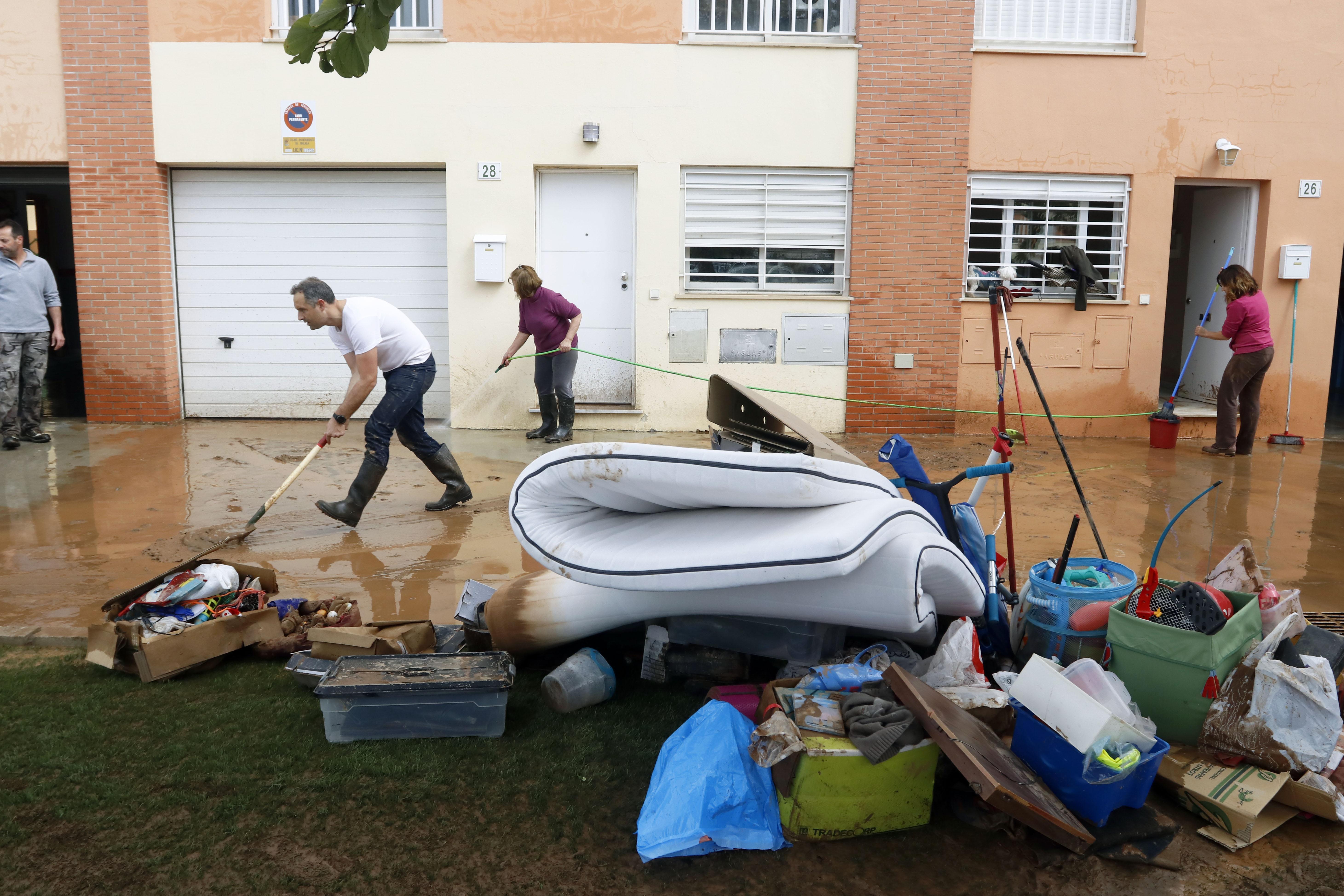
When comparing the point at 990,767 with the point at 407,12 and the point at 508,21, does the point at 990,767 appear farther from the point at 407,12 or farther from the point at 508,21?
the point at 407,12

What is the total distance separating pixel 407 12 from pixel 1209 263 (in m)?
8.57

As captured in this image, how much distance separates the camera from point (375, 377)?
241 inches

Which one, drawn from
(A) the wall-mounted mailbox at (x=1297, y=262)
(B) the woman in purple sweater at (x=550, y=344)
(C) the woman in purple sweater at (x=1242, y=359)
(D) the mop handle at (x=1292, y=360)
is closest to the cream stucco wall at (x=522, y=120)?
(B) the woman in purple sweater at (x=550, y=344)

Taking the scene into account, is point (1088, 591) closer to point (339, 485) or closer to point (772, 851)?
point (772, 851)

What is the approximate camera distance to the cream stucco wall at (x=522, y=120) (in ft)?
31.4

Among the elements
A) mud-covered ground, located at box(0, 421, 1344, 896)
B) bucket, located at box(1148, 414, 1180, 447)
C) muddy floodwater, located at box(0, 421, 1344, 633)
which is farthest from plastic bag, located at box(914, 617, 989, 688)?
bucket, located at box(1148, 414, 1180, 447)

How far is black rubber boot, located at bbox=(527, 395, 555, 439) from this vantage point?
9461 millimetres

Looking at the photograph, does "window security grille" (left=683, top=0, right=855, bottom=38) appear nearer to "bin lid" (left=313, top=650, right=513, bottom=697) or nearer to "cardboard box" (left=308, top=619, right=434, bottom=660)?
"cardboard box" (left=308, top=619, right=434, bottom=660)

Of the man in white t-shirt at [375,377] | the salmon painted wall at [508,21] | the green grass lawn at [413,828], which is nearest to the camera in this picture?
the green grass lawn at [413,828]

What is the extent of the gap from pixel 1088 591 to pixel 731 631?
126 cm

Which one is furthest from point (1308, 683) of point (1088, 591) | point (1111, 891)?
point (1111, 891)

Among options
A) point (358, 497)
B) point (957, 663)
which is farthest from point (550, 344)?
point (957, 663)

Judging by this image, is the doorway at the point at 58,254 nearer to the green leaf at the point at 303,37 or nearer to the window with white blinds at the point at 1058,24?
the green leaf at the point at 303,37

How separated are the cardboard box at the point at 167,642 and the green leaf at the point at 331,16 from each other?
89.1 inches
